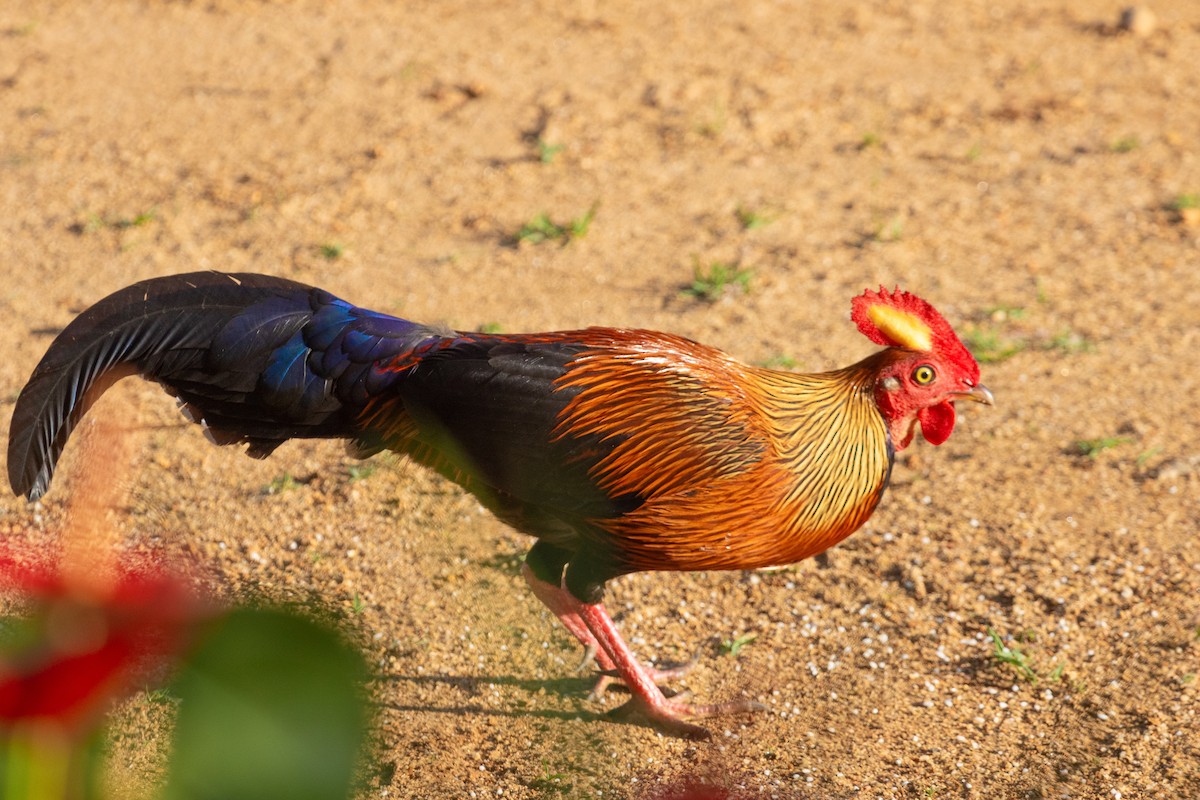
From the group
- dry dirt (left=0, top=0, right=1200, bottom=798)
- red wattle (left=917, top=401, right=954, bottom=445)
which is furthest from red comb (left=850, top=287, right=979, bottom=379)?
dry dirt (left=0, top=0, right=1200, bottom=798)

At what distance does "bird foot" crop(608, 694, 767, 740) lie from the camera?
3.65 metres

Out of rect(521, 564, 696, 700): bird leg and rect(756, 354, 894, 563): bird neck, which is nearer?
rect(756, 354, 894, 563): bird neck

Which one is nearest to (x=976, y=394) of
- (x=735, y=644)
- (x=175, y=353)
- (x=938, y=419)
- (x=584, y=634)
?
(x=938, y=419)

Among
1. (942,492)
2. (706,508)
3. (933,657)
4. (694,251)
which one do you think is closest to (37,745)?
(706,508)

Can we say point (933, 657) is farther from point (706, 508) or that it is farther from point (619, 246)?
point (619, 246)

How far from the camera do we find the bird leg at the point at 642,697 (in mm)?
3650

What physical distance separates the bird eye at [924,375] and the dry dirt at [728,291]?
3.20 feet

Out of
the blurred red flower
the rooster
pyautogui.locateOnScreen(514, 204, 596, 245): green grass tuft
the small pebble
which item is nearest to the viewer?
the blurred red flower

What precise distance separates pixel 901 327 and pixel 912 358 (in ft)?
0.33

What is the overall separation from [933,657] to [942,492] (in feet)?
3.12

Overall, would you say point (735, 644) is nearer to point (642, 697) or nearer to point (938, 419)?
point (642, 697)

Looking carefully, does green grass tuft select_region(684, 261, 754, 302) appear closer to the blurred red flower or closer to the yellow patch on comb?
the yellow patch on comb

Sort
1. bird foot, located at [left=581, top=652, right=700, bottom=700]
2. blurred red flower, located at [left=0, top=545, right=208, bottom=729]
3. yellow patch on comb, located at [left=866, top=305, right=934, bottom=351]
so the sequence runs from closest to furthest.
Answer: blurred red flower, located at [left=0, top=545, right=208, bottom=729]
yellow patch on comb, located at [left=866, top=305, right=934, bottom=351]
bird foot, located at [left=581, top=652, right=700, bottom=700]

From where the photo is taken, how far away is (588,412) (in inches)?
134
